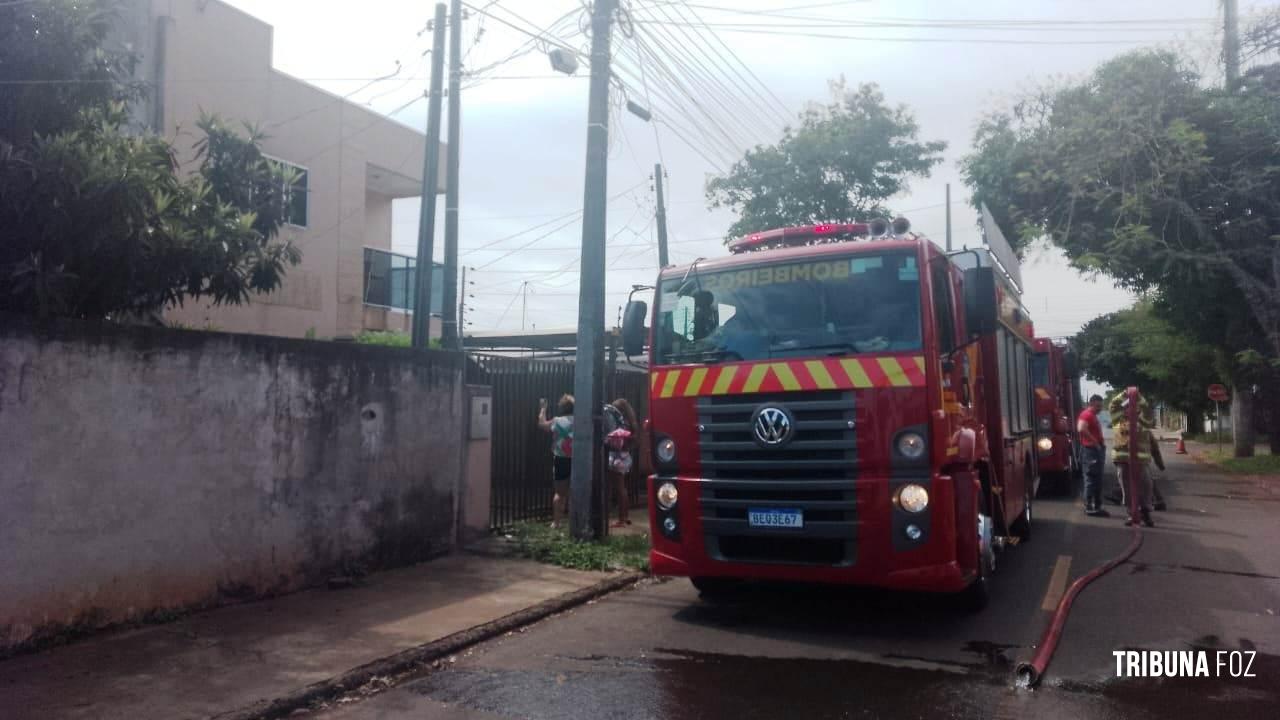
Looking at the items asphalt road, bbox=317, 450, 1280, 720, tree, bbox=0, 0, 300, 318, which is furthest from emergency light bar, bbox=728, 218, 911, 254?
tree, bbox=0, 0, 300, 318

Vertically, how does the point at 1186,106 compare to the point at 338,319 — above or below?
above

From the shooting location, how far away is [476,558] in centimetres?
981

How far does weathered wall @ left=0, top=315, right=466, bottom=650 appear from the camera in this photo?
614 cm

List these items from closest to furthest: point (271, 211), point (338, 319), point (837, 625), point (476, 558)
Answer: point (837, 625)
point (271, 211)
point (476, 558)
point (338, 319)

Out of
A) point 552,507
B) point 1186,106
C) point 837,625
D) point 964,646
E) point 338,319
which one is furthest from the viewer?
point 1186,106

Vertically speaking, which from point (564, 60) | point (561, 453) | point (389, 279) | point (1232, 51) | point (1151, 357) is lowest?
point (561, 453)

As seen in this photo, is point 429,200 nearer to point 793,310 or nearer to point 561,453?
point 561,453

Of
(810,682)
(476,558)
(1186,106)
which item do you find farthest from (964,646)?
(1186,106)

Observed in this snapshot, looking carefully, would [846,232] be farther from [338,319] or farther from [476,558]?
[338,319]

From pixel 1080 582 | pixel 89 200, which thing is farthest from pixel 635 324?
pixel 1080 582

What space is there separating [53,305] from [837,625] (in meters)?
6.05

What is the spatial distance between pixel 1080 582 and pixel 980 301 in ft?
9.76

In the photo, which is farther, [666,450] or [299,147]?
[299,147]

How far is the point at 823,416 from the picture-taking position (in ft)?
21.9
